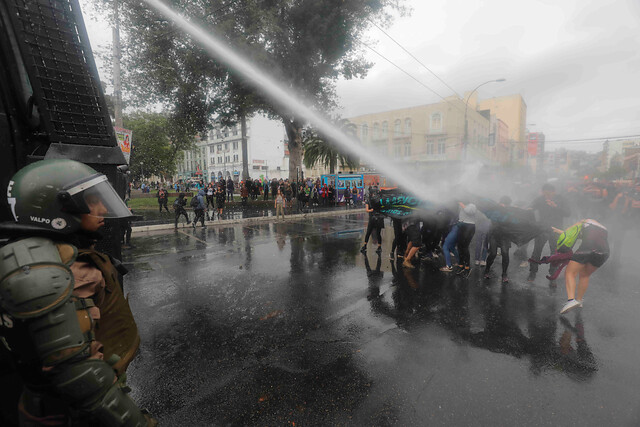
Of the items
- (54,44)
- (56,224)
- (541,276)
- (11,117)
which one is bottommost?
(541,276)

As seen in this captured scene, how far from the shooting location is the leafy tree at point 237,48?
49.5 ft

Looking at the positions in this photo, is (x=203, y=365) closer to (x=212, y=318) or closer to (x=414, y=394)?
(x=212, y=318)

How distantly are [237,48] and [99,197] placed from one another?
638 inches

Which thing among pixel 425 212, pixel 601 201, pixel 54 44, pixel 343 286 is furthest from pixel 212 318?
pixel 601 201

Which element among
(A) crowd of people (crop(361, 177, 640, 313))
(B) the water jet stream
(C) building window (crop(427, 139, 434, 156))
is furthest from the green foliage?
(A) crowd of people (crop(361, 177, 640, 313))

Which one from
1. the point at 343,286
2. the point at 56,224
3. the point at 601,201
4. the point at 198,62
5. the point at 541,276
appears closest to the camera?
Result: the point at 56,224

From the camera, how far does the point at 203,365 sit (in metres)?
3.24

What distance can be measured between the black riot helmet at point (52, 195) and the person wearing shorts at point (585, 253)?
5.64 metres

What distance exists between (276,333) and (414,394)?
1.83 m

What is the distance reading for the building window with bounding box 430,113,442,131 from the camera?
518 inches

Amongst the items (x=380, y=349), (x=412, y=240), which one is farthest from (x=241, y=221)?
(x=380, y=349)

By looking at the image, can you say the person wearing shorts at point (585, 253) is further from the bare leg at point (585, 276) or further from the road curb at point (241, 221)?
the road curb at point (241, 221)

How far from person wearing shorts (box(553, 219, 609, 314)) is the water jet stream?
5.96m

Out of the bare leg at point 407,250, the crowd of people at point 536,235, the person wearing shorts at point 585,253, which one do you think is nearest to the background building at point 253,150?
the bare leg at point 407,250
